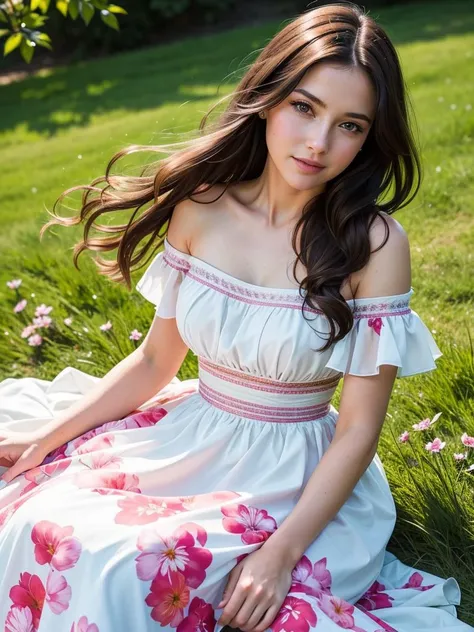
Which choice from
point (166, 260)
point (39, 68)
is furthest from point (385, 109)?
point (39, 68)

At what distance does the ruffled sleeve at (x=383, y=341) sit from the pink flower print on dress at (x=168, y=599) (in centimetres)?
62

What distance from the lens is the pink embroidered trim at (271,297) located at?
2.17 m

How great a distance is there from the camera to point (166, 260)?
8.21 ft

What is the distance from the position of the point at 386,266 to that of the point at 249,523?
68 cm

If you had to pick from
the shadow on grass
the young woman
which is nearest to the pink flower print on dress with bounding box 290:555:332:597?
the young woman

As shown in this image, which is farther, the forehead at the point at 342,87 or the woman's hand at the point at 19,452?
the woman's hand at the point at 19,452

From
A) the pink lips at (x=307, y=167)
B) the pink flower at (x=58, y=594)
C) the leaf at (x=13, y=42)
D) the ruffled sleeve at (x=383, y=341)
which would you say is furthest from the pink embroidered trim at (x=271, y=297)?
the leaf at (x=13, y=42)

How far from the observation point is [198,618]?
1897mm

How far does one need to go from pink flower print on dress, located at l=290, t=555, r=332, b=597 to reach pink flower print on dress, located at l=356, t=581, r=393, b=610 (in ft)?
Answer: 0.57

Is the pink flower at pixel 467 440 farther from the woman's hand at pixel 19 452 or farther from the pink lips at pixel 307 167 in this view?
the woman's hand at pixel 19 452

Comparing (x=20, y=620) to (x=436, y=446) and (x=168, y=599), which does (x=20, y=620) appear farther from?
(x=436, y=446)

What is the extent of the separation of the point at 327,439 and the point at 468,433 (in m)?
0.61

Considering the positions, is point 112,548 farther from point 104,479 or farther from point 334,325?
point 334,325

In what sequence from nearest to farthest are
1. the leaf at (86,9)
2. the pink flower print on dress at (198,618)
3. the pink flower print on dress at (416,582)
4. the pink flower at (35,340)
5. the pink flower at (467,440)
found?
the pink flower print on dress at (198,618), the pink flower print on dress at (416,582), the pink flower at (467,440), the leaf at (86,9), the pink flower at (35,340)
